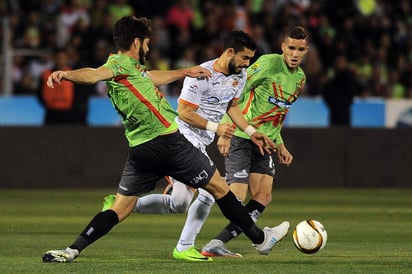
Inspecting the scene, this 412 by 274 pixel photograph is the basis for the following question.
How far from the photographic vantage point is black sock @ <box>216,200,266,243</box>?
36.1 ft

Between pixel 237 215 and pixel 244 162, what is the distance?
4.22ft

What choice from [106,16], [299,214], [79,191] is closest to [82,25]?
[106,16]

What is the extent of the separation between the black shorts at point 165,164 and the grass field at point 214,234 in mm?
649

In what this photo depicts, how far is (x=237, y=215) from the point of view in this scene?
33.1 ft

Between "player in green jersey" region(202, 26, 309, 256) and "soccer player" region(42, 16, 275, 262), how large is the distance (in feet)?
4.17

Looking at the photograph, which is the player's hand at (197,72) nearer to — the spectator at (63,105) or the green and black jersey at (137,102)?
the green and black jersey at (137,102)

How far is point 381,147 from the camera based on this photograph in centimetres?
2162

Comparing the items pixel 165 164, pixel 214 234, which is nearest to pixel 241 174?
pixel 165 164

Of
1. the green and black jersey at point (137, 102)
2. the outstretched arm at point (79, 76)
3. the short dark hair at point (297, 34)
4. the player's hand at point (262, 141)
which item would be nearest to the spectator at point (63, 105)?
the short dark hair at point (297, 34)

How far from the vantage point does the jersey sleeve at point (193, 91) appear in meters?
10.4

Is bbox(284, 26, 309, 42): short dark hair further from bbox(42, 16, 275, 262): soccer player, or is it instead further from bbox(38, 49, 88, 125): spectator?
bbox(38, 49, 88, 125): spectator

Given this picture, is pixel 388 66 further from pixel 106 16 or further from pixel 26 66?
pixel 26 66

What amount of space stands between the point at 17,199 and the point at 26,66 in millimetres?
3860

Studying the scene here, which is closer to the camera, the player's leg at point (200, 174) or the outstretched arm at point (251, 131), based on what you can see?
the player's leg at point (200, 174)
